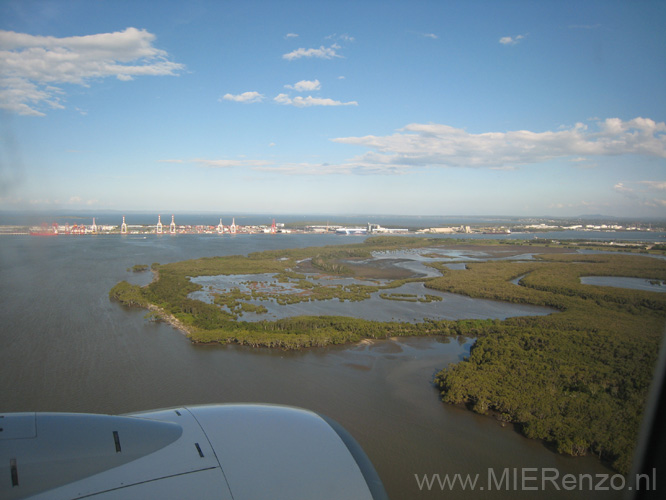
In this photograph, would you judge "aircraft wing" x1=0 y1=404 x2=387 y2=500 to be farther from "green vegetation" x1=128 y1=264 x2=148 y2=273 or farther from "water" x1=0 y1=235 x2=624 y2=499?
"green vegetation" x1=128 y1=264 x2=148 y2=273

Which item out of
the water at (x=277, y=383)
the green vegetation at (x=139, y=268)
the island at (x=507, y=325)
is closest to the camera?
the water at (x=277, y=383)

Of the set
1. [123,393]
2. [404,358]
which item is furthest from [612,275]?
[123,393]

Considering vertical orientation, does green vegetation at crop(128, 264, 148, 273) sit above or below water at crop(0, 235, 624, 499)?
Answer: above

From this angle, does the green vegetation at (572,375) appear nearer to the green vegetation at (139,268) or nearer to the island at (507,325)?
the island at (507,325)

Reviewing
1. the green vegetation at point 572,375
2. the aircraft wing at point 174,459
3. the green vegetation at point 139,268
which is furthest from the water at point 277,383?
the green vegetation at point 139,268

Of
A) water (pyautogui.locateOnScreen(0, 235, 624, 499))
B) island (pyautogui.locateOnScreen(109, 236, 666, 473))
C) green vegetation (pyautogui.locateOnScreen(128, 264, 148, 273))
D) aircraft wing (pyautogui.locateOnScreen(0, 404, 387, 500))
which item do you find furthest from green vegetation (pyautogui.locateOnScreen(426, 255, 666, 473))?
green vegetation (pyautogui.locateOnScreen(128, 264, 148, 273))

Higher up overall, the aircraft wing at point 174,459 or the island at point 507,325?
the aircraft wing at point 174,459

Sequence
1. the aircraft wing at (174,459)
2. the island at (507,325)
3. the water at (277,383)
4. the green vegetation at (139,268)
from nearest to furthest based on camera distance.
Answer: the aircraft wing at (174,459) < the water at (277,383) < the island at (507,325) < the green vegetation at (139,268)
